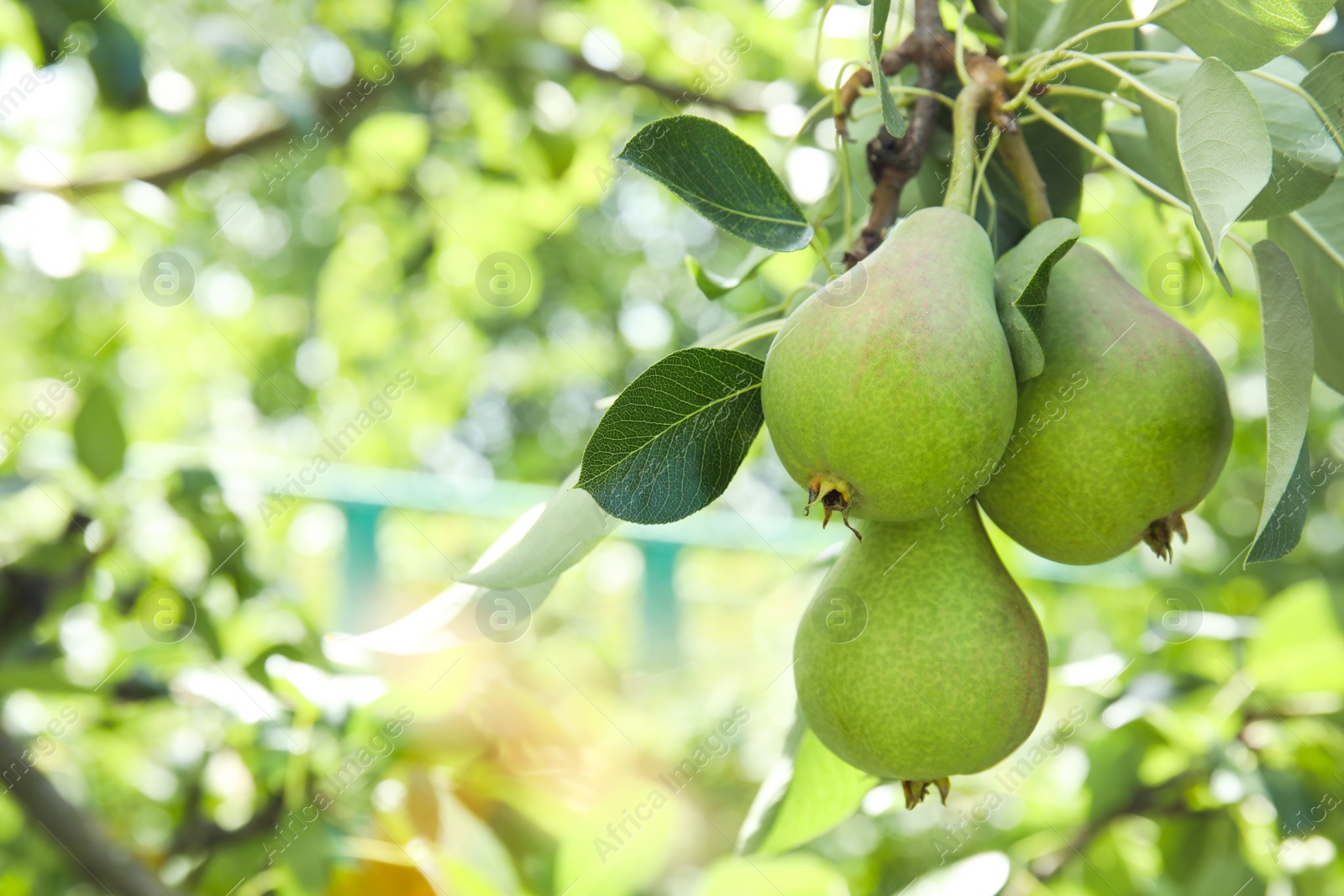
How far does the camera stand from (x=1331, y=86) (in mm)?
570

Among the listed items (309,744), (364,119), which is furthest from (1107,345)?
(364,119)

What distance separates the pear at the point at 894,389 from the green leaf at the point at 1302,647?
31.9 inches

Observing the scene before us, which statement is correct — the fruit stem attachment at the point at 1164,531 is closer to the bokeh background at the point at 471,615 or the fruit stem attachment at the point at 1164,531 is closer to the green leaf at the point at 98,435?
the bokeh background at the point at 471,615

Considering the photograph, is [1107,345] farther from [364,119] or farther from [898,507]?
[364,119]

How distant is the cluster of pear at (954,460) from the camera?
462 mm

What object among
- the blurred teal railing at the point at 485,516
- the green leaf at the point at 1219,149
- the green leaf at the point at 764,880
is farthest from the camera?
the blurred teal railing at the point at 485,516

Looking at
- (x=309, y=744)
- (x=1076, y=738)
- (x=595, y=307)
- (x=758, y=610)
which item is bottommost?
(x=595, y=307)

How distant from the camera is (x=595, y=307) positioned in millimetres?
5328

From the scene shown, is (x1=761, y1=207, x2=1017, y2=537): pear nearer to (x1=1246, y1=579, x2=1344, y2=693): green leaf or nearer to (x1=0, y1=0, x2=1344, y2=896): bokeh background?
(x1=0, y1=0, x2=1344, y2=896): bokeh background

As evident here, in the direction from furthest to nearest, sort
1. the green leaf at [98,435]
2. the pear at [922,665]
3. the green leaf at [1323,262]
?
the green leaf at [98,435] < the green leaf at [1323,262] < the pear at [922,665]

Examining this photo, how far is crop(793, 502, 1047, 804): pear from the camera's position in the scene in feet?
1.70

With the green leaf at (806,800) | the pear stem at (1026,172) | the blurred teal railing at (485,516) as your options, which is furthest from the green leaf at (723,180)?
the blurred teal railing at (485,516)

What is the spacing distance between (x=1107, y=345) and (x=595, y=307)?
4.87m

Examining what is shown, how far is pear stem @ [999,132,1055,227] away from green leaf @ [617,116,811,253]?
153 millimetres
